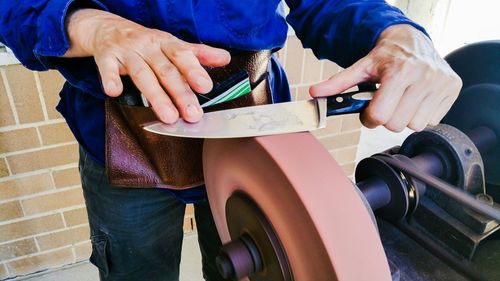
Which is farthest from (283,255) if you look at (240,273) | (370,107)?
(370,107)

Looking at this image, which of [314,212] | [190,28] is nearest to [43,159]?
[190,28]

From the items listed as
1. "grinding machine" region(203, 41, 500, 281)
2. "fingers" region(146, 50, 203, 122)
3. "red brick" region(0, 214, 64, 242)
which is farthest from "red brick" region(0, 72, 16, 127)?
"fingers" region(146, 50, 203, 122)

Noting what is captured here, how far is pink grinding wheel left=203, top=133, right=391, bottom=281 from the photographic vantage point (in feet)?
1.45

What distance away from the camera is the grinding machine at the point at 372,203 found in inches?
17.9

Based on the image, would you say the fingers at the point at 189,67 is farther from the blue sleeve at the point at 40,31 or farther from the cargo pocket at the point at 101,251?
the cargo pocket at the point at 101,251

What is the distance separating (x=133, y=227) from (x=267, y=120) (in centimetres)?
45

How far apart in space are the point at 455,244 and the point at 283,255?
0.32 metres

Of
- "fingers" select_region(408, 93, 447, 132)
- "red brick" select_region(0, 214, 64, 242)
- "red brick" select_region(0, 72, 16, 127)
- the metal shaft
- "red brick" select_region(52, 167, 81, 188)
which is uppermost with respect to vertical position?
"fingers" select_region(408, 93, 447, 132)

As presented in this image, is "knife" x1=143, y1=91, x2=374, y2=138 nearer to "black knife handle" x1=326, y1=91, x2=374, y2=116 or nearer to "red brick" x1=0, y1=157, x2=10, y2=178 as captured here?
"black knife handle" x1=326, y1=91, x2=374, y2=116

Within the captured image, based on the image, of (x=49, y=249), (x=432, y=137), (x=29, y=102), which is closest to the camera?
(x=432, y=137)

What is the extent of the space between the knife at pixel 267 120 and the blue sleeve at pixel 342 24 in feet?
0.54

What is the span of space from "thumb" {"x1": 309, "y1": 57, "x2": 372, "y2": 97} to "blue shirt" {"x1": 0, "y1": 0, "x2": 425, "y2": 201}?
0.28ft

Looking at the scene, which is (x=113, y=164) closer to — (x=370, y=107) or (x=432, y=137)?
(x=370, y=107)

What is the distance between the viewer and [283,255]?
1.68ft
